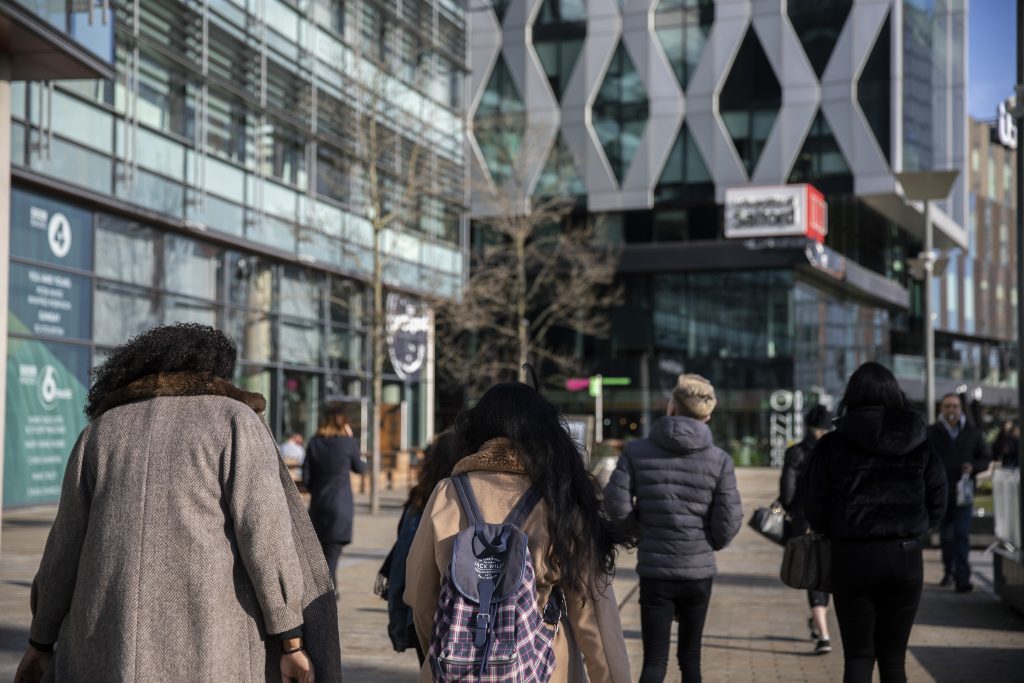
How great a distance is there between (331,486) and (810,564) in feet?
17.9

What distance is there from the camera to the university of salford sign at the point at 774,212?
1658 inches

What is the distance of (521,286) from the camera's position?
28.0 meters

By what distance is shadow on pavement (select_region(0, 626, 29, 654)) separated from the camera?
8438 mm

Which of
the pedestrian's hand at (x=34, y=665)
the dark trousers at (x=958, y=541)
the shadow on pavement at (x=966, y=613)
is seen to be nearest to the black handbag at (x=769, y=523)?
the shadow on pavement at (x=966, y=613)

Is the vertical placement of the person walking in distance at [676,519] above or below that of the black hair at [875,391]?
below

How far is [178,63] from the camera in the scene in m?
22.7

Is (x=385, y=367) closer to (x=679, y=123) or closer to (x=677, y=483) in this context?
(x=679, y=123)

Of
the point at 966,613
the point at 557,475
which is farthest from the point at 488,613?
the point at 966,613

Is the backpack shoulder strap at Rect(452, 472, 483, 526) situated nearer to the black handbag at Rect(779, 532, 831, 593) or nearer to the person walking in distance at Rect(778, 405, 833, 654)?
the black handbag at Rect(779, 532, 831, 593)

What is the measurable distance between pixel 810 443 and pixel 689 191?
3748 cm

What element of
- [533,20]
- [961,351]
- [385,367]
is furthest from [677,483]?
[961,351]

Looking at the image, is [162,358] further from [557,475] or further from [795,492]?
[795,492]

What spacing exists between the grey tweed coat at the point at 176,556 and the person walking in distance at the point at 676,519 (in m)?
2.80

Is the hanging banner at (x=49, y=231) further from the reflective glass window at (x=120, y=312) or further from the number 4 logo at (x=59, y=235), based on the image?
the reflective glass window at (x=120, y=312)
